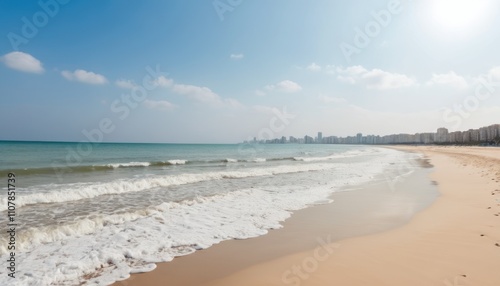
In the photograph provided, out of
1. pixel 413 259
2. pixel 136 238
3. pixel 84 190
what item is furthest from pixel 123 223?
pixel 413 259

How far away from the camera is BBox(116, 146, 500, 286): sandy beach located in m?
4.31

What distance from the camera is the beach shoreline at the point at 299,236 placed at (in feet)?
15.0

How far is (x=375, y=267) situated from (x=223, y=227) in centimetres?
402

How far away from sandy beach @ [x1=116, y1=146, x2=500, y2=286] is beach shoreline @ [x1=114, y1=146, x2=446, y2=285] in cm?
2

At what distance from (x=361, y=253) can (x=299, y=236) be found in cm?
166

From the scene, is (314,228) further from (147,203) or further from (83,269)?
Answer: (147,203)

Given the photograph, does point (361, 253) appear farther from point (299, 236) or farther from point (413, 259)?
point (299, 236)

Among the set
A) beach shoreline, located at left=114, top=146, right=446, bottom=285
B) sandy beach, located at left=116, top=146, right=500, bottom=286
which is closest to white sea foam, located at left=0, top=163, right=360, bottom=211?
beach shoreline, located at left=114, top=146, right=446, bottom=285

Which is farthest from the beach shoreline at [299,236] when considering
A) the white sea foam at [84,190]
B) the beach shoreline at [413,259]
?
the white sea foam at [84,190]

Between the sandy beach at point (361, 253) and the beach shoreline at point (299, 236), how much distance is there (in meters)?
0.02

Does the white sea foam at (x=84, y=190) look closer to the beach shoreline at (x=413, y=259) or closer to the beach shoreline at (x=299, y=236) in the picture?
the beach shoreline at (x=299, y=236)

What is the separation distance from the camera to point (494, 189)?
11711 millimetres

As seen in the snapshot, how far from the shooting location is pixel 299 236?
260 inches

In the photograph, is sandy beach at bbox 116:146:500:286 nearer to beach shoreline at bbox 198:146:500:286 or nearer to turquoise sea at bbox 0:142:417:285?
beach shoreline at bbox 198:146:500:286
